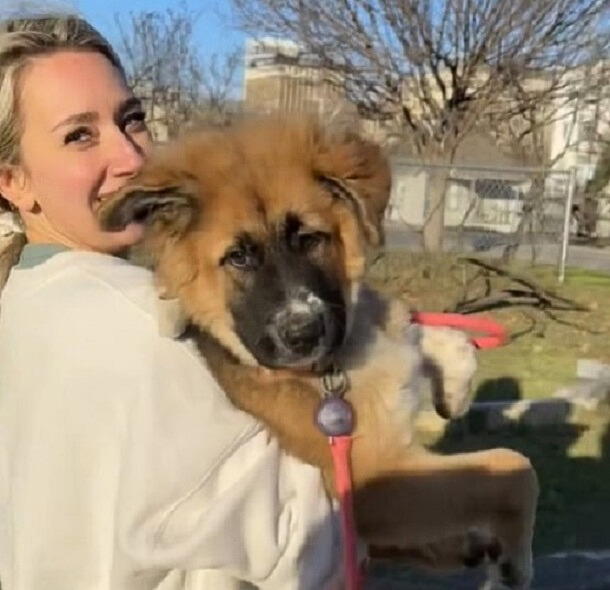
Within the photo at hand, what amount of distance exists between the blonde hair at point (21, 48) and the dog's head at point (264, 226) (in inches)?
11.3

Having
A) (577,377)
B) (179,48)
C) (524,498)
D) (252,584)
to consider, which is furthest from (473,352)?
(179,48)

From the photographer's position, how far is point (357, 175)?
3.07 m

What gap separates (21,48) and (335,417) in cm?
104

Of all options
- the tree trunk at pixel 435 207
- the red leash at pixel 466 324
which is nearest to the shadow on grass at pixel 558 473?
the red leash at pixel 466 324

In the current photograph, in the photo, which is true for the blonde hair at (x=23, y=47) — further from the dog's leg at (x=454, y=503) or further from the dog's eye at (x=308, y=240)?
the dog's leg at (x=454, y=503)

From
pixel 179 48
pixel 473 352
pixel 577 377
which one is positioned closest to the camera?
pixel 473 352

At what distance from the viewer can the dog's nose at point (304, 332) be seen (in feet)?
9.40

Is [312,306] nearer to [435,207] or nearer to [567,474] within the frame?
[567,474]

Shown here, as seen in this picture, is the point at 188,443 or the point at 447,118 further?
the point at 447,118

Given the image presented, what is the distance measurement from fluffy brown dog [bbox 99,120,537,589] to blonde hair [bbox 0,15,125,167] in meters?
0.29

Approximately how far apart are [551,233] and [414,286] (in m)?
4.94

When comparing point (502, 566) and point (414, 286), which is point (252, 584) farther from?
point (414, 286)

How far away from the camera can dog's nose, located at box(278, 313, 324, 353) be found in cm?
287

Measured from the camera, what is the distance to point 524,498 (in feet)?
10.4
